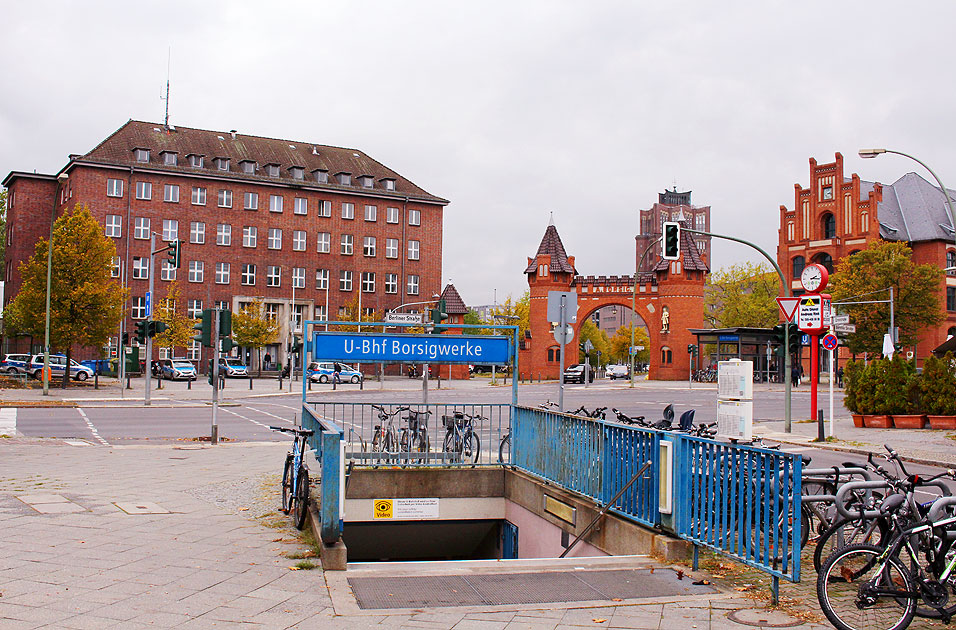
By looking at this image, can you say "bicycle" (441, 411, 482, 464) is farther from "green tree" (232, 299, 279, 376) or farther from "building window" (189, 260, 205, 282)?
"building window" (189, 260, 205, 282)

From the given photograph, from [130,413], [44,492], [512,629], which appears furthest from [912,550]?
[130,413]

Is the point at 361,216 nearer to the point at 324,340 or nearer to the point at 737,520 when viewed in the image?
the point at 324,340

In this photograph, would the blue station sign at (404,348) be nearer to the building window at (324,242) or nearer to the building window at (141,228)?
the building window at (141,228)

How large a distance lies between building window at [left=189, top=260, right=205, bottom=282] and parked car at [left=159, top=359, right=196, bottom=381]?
898cm

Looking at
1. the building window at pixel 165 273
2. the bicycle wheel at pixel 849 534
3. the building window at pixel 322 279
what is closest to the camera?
the bicycle wheel at pixel 849 534

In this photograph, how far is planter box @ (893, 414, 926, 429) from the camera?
79.8 feet

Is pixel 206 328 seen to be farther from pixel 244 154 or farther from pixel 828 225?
pixel 828 225

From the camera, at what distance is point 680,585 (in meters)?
6.73

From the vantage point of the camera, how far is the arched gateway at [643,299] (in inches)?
2940

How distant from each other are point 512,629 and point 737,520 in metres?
2.14

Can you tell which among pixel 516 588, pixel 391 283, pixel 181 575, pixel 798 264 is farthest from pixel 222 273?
pixel 516 588

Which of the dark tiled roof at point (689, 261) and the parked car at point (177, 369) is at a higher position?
the dark tiled roof at point (689, 261)

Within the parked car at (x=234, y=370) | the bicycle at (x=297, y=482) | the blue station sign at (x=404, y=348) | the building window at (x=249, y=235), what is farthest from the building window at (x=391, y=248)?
the bicycle at (x=297, y=482)

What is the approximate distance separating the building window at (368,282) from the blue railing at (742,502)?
224ft
